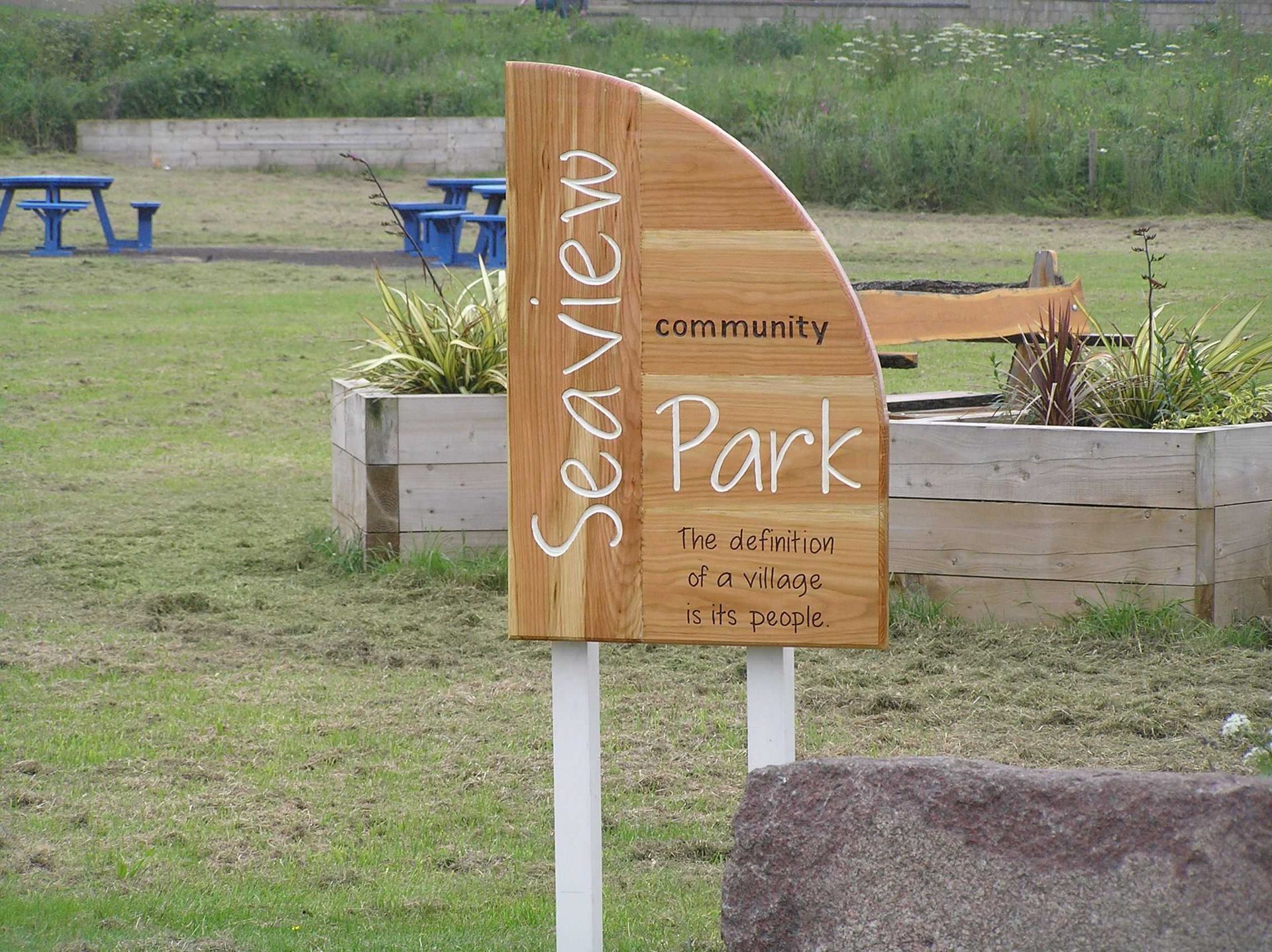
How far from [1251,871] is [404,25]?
32.1 m

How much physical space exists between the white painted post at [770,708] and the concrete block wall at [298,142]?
2212 centimetres

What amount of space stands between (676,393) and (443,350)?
3.72m

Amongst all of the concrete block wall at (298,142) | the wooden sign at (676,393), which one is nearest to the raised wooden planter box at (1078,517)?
the wooden sign at (676,393)

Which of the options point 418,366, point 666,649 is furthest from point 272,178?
point 666,649

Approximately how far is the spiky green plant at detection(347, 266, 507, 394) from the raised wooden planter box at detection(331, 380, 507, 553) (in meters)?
0.18

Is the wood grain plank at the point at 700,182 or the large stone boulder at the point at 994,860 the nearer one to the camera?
the large stone boulder at the point at 994,860

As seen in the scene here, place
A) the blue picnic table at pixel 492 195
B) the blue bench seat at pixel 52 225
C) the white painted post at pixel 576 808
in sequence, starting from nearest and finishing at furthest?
1. the white painted post at pixel 576 808
2. the blue bench seat at pixel 52 225
3. the blue picnic table at pixel 492 195

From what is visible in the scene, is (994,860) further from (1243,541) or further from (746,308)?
(1243,541)

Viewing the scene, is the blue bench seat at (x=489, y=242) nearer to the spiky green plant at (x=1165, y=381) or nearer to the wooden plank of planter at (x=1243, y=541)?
the spiky green plant at (x=1165, y=381)

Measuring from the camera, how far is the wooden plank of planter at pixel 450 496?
6207 millimetres

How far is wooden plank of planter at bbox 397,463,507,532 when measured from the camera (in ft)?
20.4

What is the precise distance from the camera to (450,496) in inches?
246

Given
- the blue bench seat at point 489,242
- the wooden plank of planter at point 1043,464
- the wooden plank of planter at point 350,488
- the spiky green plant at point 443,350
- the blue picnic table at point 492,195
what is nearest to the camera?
the wooden plank of planter at point 1043,464

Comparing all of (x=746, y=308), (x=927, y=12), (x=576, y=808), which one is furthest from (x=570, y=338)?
(x=927, y=12)
